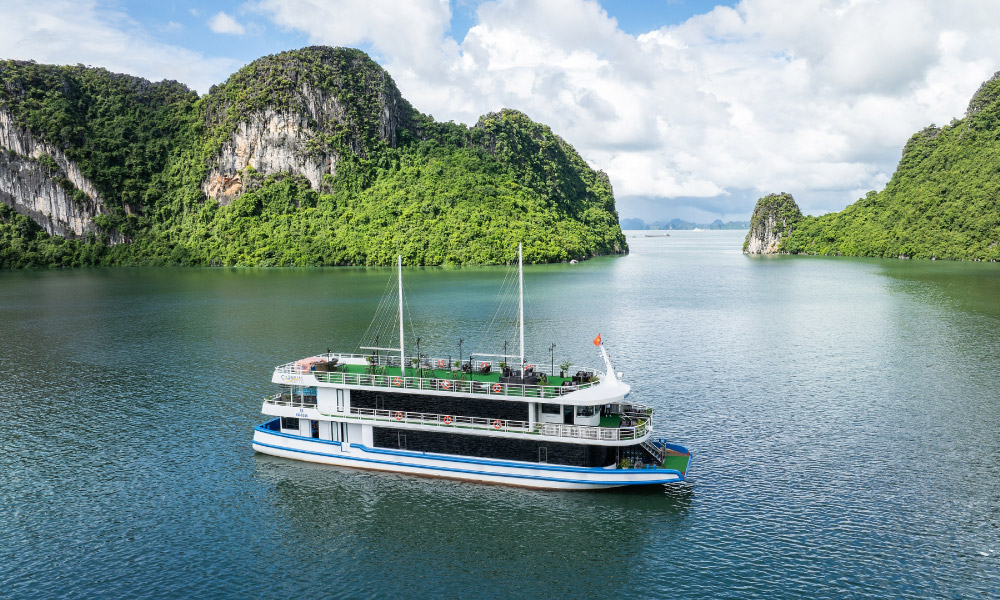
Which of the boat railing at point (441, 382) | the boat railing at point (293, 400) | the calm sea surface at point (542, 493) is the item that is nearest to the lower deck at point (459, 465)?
the calm sea surface at point (542, 493)

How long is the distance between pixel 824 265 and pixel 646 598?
556 ft

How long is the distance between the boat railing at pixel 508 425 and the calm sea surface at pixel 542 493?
287 cm

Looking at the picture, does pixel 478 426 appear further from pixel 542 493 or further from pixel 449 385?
pixel 542 493

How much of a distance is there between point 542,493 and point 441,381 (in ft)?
25.2

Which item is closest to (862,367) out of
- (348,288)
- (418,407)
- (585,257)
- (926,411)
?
(926,411)

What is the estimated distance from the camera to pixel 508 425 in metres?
32.8

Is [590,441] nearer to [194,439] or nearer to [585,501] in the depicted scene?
[585,501]

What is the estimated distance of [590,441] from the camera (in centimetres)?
3109

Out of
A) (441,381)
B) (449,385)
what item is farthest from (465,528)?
(441,381)

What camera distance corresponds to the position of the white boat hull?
3105 cm

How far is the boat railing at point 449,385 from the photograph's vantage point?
32500 mm

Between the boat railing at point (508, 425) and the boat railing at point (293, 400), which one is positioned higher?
the boat railing at point (293, 400)

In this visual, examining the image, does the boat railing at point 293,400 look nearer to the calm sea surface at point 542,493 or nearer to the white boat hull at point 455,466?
the white boat hull at point 455,466

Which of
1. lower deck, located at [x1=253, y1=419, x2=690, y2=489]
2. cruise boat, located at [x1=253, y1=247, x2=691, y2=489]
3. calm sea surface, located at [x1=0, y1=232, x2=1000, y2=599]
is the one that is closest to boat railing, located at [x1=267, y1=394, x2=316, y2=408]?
cruise boat, located at [x1=253, y1=247, x2=691, y2=489]
